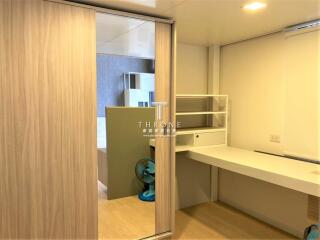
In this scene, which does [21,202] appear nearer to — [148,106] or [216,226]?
[148,106]

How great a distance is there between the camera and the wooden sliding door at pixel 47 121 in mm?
1880

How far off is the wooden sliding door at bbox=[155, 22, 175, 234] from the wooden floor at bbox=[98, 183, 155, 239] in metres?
0.10

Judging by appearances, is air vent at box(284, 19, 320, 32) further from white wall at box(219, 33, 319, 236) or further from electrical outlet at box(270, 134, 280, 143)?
electrical outlet at box(270, 134, 280, 143)

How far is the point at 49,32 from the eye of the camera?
197 cm

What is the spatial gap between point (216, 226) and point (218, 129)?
1.15 meters

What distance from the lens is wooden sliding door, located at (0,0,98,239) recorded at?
1.88 metres

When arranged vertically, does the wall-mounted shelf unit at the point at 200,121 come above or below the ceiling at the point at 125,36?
below

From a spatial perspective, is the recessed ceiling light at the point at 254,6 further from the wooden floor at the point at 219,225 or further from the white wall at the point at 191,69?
the wooden floor at the point at 219,225

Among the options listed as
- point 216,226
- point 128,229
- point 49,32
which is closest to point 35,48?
point 49,32

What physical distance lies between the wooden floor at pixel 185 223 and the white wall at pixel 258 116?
0.63ft

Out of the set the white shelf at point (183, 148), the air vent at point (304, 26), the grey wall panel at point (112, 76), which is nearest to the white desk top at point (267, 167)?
the white shelf at point (183, 148)

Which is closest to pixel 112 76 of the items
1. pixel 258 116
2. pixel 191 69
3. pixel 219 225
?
pixel 191 69

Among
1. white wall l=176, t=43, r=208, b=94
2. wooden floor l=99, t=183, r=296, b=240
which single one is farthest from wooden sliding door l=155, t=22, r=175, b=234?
white wall l=176, t=43, r=208, b=94

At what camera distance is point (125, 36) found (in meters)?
2.61
